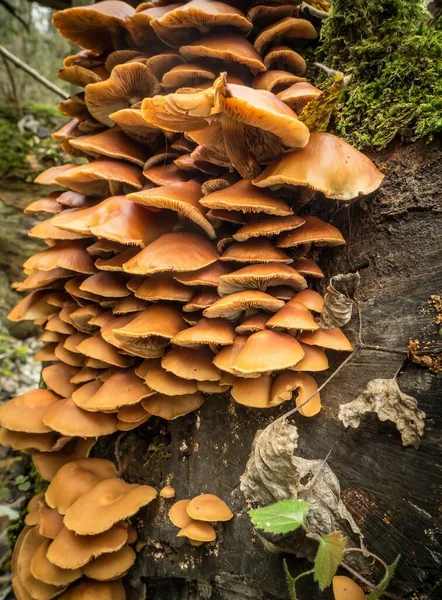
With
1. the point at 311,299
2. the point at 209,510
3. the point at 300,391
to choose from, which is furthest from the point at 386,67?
the point at 209,510

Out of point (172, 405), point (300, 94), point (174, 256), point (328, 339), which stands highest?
point (300, 94)

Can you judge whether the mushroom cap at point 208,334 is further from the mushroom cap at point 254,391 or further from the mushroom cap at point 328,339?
the mushroom cap at point 328,339

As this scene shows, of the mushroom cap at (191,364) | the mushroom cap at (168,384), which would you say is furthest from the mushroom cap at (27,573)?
the mushroom cap at (191,364)

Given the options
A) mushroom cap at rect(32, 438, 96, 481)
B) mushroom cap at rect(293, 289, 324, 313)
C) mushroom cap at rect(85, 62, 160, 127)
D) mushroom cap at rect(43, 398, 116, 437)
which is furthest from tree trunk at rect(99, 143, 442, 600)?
mushroom cap at rect(85, 62, 160, 127)

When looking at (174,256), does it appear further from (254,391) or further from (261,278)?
(254,391)

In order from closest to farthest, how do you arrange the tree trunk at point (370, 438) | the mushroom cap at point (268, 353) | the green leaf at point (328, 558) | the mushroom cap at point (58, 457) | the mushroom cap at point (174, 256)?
the green leaf at point (328, 558) < the tree trunk at point (370, 438) < the mushroom cap at point (268, 353) < the mushroom cap at point (174, 256) < the mushroom cap at point (58, 457)

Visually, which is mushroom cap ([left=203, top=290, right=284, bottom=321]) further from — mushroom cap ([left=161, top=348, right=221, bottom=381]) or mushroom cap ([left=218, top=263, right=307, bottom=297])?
mushroom cap ([left=161, top=348, right=221, bottom=381])
